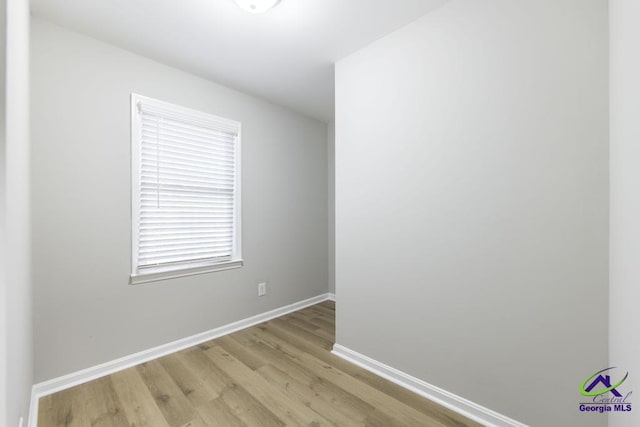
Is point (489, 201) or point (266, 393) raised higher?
point (489, 201)

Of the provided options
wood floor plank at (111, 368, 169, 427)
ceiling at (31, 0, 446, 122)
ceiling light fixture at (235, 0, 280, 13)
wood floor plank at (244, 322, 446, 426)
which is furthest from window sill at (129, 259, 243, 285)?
ceiling light fixture at (235, 0, 280, 13)

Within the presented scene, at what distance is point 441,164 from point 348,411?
63.5 inches

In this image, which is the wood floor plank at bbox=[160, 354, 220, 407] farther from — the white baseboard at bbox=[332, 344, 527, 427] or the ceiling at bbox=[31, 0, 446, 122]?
the ceiling at bbox=[31, 0, 446, 122]

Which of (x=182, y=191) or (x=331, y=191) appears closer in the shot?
(x=182, y=191)

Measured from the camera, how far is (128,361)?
2.07 meters

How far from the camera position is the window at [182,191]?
2.18 m

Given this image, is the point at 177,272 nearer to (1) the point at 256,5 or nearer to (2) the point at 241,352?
(2) the point at 241,352

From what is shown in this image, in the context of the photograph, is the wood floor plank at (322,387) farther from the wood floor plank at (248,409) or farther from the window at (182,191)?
the window at (182,191)

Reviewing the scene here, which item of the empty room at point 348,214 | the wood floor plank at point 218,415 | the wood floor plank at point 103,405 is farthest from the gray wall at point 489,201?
the wood floor plank at point 103,405

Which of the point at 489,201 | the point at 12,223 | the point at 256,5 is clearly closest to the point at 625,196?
the point at 489,201

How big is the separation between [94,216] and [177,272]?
2.47 feet

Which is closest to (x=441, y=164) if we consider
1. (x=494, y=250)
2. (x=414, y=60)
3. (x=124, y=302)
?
(x=494, y=250)

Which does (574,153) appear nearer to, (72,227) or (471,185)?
(471,185)

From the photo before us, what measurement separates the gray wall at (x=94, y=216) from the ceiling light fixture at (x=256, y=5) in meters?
1.06
